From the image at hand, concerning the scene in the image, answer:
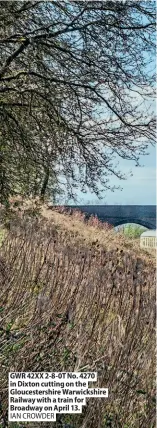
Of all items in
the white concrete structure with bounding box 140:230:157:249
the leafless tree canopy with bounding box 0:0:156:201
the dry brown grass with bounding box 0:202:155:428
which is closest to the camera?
the dry brown grass with bounding box 0:202:155:428

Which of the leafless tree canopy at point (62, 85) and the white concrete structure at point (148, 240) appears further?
the white concrete structure at point (148, 240)

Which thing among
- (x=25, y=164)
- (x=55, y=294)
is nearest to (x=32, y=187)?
(x=25, y=164)

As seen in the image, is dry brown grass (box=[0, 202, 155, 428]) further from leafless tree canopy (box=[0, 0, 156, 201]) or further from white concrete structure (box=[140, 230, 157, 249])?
white concrete structure (box=[140, 230, 157, 249])

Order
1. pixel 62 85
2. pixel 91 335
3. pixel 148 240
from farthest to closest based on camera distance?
pixel 148 240
pixel 62 85
pixel 91 335

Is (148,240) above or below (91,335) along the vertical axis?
above

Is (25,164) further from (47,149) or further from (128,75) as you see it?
(128,75)

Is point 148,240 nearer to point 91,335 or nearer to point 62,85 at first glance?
point 62,85

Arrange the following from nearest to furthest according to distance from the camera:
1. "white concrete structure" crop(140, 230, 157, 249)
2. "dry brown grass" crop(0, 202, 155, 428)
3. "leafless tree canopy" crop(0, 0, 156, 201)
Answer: "dry brown grass" crop(0, 202, 155, 428) → "leafless tree canopy" crop(0, 0, 156, 201) → "white concrete structure" crop(140, 230, 157, 249)

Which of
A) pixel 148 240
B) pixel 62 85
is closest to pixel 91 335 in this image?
pixel 62 85

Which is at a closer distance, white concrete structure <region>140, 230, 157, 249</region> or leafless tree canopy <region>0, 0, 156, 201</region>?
leafless tree canopy <region>0, 0, 156, 201</region>

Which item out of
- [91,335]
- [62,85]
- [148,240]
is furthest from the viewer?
[148,240]

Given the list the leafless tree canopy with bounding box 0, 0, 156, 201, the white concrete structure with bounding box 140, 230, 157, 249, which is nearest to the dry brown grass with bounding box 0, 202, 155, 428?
the leafless tree canopy with bounding box 0, 0, 156, 201

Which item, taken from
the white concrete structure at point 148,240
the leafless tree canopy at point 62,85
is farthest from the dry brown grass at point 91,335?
the white concrete structure at point 148,240

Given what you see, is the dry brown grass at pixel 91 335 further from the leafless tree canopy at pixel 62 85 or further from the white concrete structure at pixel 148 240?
the white concrete structure at pixel 148 240
